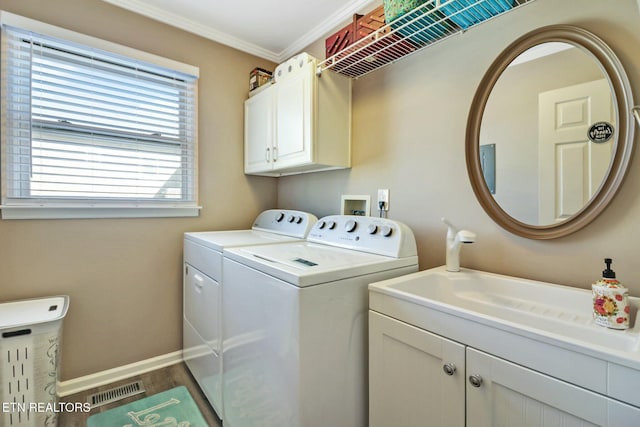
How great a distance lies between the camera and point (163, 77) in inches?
84.3

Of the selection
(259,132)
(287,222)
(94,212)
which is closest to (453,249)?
(287,222)

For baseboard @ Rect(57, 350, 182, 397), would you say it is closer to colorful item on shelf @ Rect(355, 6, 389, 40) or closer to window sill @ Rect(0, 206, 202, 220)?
window sill @ Rect(0, 206, 202, 220)

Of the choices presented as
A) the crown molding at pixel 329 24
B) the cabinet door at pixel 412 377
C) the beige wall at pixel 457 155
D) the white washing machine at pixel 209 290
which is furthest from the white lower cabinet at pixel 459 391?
the crown molding at pixel 329 24

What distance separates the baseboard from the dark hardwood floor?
3cm

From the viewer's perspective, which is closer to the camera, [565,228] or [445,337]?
[445,337]

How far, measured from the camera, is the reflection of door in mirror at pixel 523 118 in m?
1.14

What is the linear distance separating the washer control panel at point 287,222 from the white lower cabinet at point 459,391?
3.12 ft

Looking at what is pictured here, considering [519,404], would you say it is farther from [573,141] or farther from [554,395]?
[573,141]

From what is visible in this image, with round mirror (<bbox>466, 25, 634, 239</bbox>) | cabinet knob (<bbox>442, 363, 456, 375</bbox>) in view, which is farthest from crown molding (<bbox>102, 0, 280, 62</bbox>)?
cabinet knob (<bbox>442, 363, 456, 375</bbox>)

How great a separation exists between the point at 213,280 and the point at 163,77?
154 cm

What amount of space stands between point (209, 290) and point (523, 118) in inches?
70.2

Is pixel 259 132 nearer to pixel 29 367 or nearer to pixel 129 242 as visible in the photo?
pixel 129 242

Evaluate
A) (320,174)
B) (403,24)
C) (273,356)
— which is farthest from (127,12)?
(273,356)
